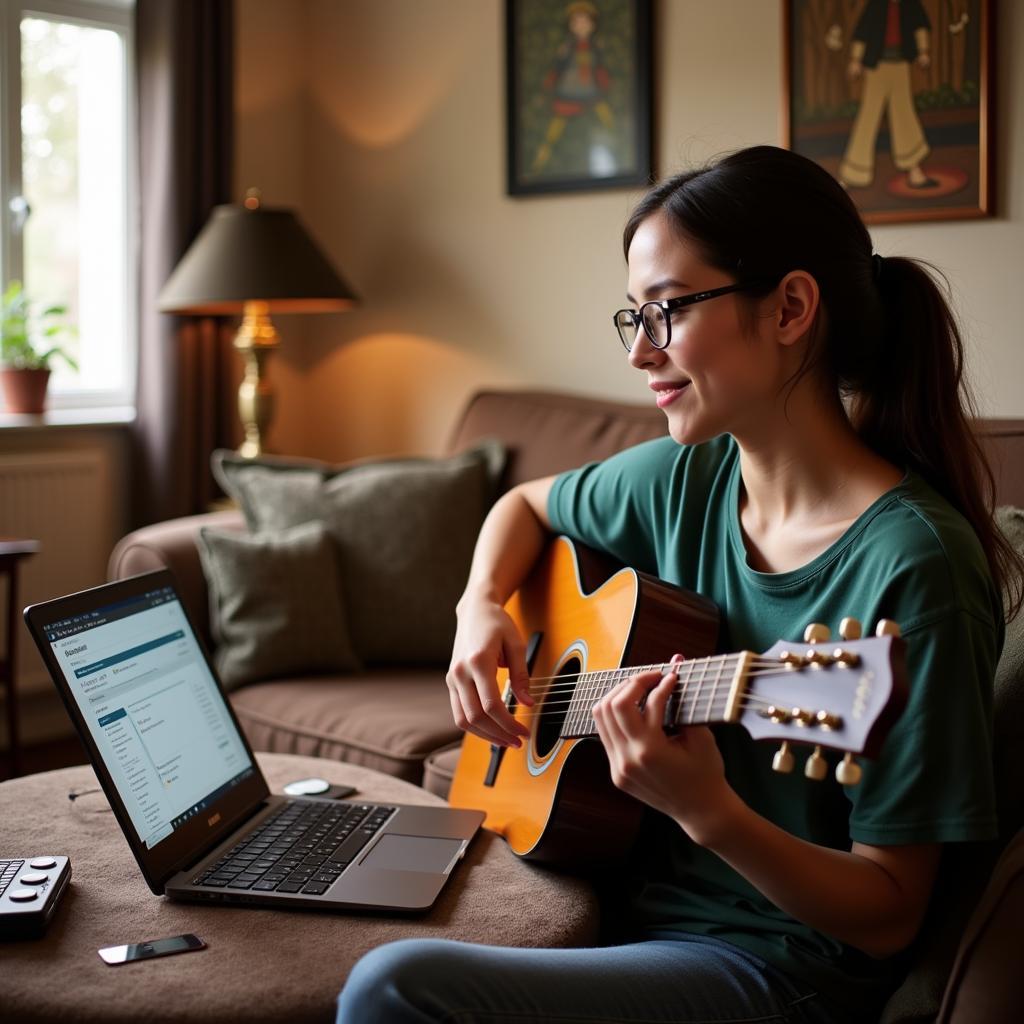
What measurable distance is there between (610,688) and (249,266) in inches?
89.1

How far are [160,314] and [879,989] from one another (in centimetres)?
287

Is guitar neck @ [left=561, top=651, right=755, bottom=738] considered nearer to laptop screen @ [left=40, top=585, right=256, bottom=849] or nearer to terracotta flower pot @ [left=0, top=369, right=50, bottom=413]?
laptop screen @ [left=40, top=585, right=256, bottom=849]

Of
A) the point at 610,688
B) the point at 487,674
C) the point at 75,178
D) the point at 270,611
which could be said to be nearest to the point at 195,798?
the point at 487,674

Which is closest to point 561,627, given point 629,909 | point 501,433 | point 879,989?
point 629,909

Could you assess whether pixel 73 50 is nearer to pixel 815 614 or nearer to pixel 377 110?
pixel 377 110

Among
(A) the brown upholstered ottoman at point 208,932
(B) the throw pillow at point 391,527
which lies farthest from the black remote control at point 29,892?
(B) the throw pillow at point 391,527

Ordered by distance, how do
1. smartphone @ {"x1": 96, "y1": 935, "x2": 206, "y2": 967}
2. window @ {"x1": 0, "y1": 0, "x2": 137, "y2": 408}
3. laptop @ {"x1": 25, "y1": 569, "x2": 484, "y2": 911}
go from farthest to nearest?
window @ {"x1": 0, "y1": 0, "x2": 137, "y2": 408} < laptop @ {"x1": 25, "y1": 569, "x2": 484, "y2": 911} < smartphone @ {"x1": 96, "y1": 935, "x2": 206, "y2": 967}

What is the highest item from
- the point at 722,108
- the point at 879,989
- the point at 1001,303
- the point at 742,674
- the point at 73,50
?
the point at 73,50

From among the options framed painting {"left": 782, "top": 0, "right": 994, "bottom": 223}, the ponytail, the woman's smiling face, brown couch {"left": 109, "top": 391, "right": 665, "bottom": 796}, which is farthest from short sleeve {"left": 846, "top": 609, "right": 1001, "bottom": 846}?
framed painting {"left": 782, "top": 0, "right": 994, "bottom": 223}

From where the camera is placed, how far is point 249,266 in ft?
10.8

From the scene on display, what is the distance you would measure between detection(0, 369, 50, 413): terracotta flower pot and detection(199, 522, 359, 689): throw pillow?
1.04 meters

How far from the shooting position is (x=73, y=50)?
364 centimetres

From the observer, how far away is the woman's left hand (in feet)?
3.54

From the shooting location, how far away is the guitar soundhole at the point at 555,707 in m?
1.51
